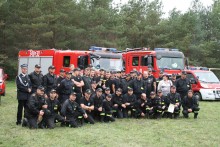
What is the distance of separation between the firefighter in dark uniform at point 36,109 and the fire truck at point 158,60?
322 inches

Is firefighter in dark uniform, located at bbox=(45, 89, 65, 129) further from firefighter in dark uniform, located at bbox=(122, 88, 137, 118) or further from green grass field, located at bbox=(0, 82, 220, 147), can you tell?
firefighter in dark uniform, located at bbox=(122, 88, 137, 118)

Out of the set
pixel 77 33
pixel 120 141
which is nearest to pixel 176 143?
pixel 120 141

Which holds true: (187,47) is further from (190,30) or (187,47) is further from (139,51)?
(139,51)

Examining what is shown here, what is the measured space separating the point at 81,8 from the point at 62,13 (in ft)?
8.45

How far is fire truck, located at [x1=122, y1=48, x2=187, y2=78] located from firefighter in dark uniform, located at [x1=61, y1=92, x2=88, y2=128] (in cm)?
730

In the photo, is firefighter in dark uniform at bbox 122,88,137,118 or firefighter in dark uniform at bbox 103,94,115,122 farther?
firefighter in dark uniform at bbox 122,88,137,118

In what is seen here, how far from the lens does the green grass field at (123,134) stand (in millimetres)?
7398

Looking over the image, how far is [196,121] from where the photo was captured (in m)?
10.8

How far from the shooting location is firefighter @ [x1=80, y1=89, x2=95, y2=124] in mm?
10031

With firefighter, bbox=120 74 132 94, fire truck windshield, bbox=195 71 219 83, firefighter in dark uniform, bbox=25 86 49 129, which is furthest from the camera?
fire truck windshield, bbox=195 71 219 83

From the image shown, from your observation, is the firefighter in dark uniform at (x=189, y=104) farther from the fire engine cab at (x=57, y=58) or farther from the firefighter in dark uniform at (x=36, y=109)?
the fire engine cab at (x=57, y=58)

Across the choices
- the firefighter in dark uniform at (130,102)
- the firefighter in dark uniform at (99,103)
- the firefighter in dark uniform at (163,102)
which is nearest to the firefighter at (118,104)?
the firefighter in dark uniform at (130,102)

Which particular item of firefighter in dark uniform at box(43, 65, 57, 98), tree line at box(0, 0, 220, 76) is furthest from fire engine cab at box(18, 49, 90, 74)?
tree line at box(0, 0, 220, 76)

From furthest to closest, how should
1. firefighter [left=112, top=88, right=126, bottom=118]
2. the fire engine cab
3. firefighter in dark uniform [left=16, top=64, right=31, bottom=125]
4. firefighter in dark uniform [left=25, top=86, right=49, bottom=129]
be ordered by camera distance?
1. the fire engine cab
2. firefighter [left=112, top=88, right=126, bottom=118]
3. firefighter in dark uniform [left=16, top=64, right=31, bottom=125]
4. firefighter in dark uniform [left=25, top=86, right=49, bottom=129]
